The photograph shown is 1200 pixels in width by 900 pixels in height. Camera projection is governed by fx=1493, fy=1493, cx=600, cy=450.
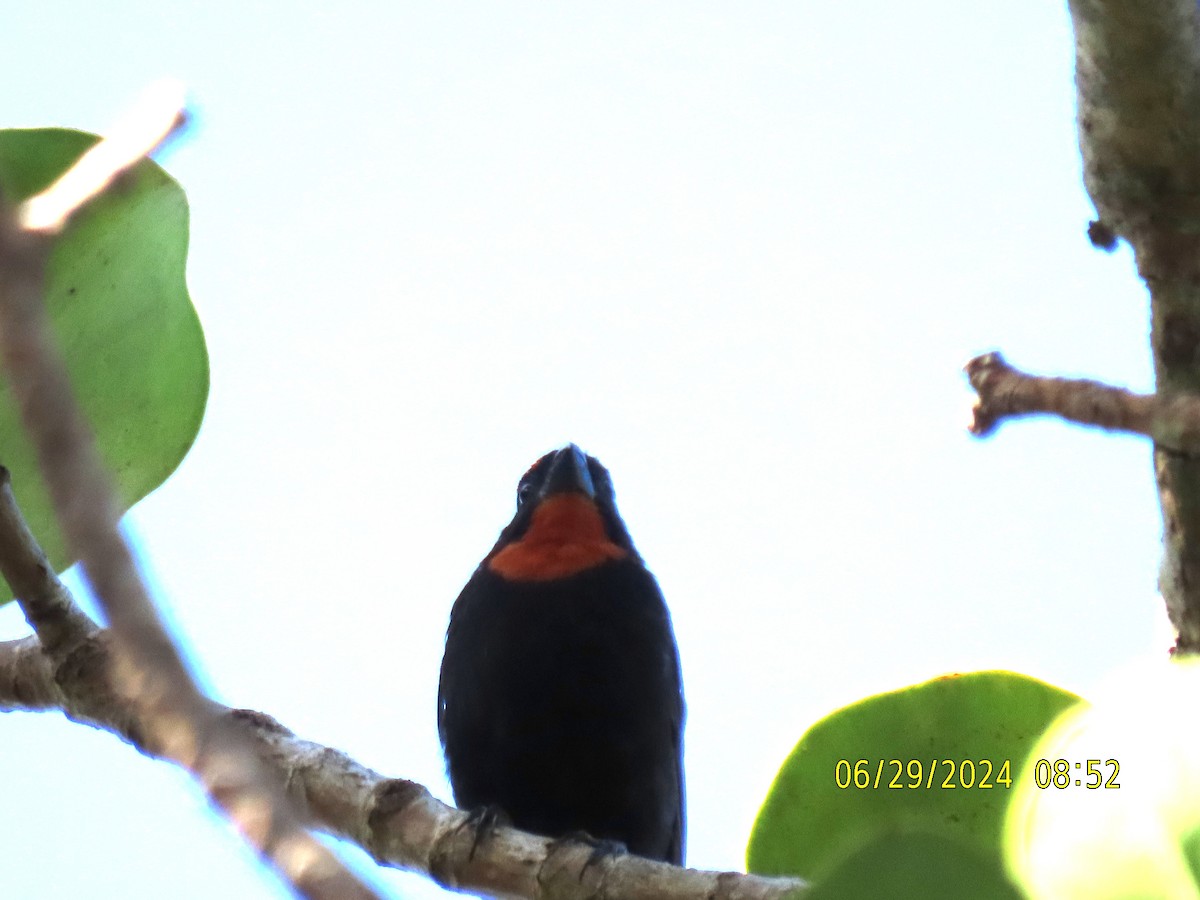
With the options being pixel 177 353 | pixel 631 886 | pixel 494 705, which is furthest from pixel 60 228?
pixel 494 705

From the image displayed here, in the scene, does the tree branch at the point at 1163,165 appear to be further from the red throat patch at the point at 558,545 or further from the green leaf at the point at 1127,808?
the red throat patch at the point at 558,545

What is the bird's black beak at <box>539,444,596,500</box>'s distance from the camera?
16.3 ft

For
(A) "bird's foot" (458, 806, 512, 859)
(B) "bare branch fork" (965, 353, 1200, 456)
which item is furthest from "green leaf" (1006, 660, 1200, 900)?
(A) "bird's foot" (458, 806, 512, 859)

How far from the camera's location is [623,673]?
4.07 meters

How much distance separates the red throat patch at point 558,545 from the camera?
4480 millimetres

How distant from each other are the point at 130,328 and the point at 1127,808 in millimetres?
1660

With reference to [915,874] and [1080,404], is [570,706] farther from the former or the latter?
[915,874]

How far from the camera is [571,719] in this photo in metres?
3.99

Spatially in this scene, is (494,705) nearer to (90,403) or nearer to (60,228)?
(90,403)

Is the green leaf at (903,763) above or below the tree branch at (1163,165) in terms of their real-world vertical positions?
below

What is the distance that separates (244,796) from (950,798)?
146cm

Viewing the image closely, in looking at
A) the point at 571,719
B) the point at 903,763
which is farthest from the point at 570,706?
the point at 903,763

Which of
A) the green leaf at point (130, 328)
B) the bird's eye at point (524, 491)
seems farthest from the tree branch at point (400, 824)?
the bird's eye at point (524, 491)

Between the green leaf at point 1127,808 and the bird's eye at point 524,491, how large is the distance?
3.85m
